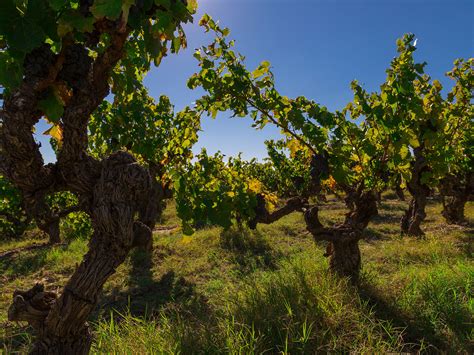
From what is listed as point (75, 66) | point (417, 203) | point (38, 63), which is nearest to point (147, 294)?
point (75, 66)

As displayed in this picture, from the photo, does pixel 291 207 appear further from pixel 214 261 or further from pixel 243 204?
pixel 214 261

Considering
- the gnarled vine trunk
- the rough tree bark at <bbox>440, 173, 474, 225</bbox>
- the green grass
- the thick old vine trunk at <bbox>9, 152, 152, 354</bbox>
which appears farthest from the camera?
the rough tree bark at <bbox>440, 173, 474, 225</bbox>

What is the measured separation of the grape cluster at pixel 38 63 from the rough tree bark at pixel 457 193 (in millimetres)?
12493

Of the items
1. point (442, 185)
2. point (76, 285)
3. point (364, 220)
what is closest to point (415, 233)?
point (442, 185)

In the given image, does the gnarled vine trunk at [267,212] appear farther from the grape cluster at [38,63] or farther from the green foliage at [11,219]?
the green foliage at [11,219]

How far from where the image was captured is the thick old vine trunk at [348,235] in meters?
5.05

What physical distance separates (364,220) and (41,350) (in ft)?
15.3

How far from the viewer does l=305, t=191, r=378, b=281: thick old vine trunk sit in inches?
199

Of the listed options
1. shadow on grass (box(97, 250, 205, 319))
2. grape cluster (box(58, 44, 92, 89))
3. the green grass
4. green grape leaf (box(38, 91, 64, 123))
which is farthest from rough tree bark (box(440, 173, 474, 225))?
green grape leaf (box(38, 91, 64, 123))

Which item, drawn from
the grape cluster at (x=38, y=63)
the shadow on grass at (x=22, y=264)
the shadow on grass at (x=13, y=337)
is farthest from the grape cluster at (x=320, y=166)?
the shadow on grass at (x=22, y=264)

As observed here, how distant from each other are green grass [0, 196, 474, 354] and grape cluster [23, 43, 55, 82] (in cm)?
191

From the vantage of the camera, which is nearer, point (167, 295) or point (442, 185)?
point (167, 295)

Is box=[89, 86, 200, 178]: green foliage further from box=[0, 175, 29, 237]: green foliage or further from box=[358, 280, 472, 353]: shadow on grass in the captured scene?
box=[0, 175, 29, 237]: green foliage

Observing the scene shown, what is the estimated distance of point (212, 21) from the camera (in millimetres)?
4258
